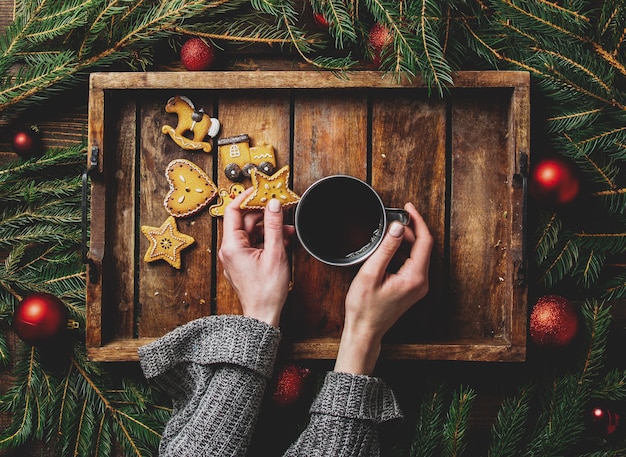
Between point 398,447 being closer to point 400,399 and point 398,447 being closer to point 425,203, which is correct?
point 400,399

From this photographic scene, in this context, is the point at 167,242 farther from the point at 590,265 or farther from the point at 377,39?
the point at 590,265

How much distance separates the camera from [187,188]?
1041 millimetres

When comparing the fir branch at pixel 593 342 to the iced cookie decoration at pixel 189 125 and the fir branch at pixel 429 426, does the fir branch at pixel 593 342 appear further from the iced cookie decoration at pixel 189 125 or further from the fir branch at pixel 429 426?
the iced cookie decoration at pixel 189 125

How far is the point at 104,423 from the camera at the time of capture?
1.12 m

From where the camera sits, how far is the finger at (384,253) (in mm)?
934

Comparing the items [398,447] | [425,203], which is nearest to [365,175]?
[425,203]

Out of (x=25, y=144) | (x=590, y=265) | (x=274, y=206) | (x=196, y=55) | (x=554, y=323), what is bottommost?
(x=554, y=323)

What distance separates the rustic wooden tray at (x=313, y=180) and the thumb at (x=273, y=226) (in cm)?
9

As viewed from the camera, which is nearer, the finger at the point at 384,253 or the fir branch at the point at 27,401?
the finger at the point at 384,253

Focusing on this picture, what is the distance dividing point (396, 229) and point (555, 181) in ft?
0.98

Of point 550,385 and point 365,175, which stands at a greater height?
point 365,175

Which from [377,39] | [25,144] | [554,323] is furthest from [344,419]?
[25,144]

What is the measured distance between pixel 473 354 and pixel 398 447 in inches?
Answer: 9.0

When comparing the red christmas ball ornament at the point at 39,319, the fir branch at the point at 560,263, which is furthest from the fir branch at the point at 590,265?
the red christmas ball ornament at the point at 39,319
